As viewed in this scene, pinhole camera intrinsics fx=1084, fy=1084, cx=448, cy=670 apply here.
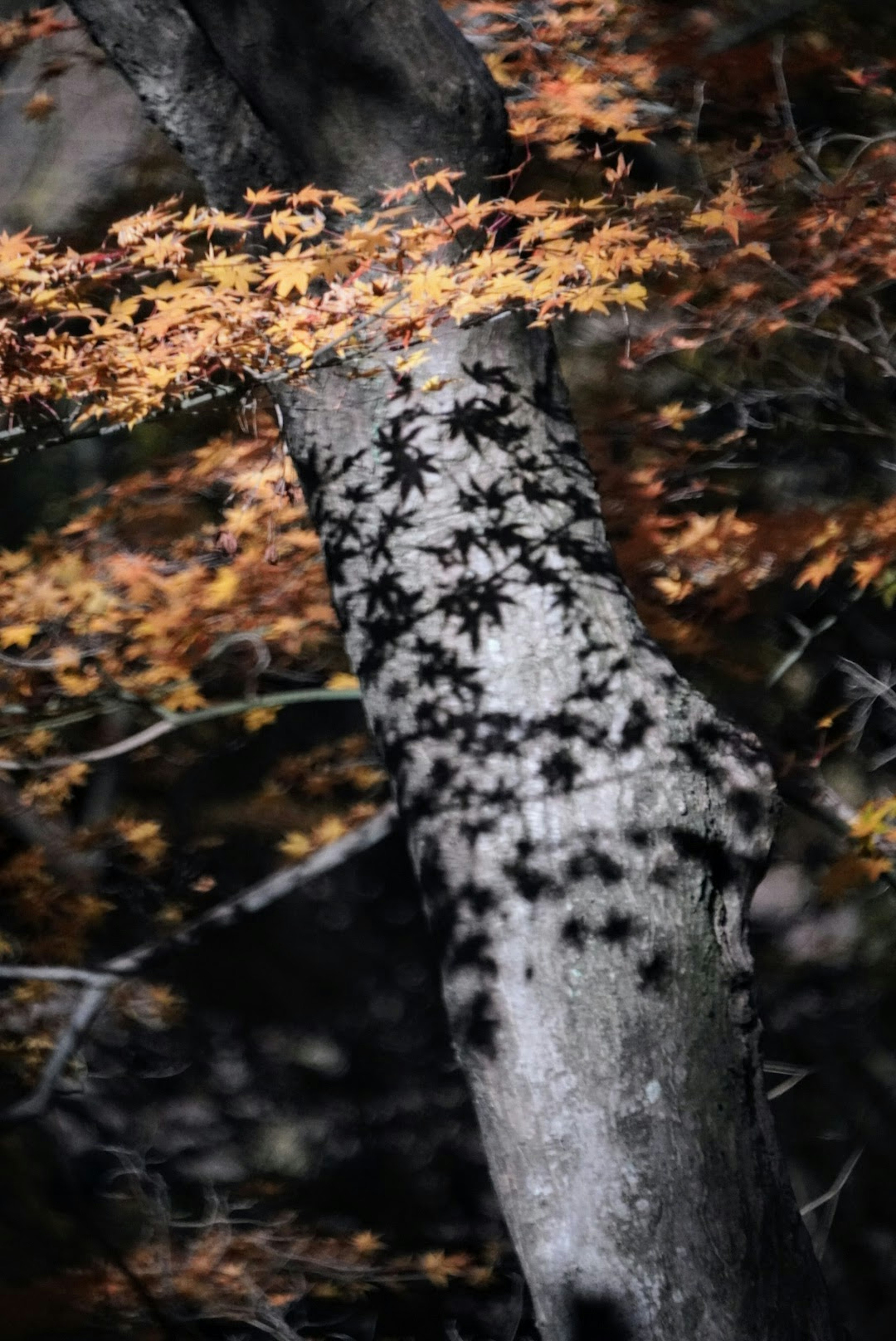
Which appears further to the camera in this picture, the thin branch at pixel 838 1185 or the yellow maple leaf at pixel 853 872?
the thin branch at pixel 838 1185

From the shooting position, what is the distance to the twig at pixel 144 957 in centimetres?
377

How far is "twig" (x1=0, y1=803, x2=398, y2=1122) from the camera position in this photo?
377 centimetres

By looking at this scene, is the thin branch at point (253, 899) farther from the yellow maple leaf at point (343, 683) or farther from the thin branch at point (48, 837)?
the thin branch at point (48, 837)

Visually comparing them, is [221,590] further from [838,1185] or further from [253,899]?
[838,1185]

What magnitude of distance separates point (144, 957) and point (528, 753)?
82.3 inches

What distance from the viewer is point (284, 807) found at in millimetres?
5945

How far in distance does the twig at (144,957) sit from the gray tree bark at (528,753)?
1040 mm

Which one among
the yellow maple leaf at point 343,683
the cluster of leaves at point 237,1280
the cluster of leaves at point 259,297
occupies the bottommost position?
the cluster of leaves at point 237,1280

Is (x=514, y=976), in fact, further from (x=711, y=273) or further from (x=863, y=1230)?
(x=863, y=1230)

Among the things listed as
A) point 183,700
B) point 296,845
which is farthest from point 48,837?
point 183,700

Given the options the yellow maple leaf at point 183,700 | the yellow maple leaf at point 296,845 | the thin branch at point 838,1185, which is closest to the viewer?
the yellow maple leaf at point 183,700

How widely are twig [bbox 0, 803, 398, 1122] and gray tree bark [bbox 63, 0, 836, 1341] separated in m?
1.04

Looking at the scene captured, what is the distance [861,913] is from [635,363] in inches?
130

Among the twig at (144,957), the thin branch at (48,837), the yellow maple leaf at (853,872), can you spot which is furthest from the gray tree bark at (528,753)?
the thin branch at (48,837)
